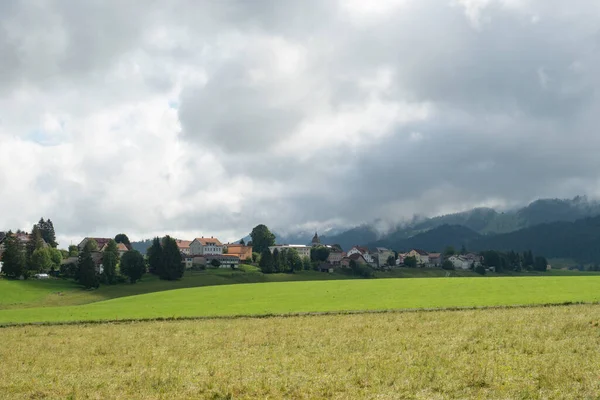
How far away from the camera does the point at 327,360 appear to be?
3016 centimetres

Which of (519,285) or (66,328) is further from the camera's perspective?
(519,285)

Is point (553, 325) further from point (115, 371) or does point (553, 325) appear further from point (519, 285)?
point (519, 285)

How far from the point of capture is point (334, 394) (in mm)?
22828

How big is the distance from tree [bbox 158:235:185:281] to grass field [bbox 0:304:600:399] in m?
122

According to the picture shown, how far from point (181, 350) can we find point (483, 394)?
70.0 ft

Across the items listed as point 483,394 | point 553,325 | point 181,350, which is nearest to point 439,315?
point 553,325

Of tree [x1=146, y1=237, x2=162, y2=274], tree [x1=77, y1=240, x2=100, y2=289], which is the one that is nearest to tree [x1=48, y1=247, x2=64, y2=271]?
tree [x1=146, y1=237, x2=162, y2=274]

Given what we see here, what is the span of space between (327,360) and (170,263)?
14640 cm

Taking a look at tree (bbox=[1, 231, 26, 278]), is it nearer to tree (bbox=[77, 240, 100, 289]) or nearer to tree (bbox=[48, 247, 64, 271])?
tree (bbox=[77, 240, 100, 289])

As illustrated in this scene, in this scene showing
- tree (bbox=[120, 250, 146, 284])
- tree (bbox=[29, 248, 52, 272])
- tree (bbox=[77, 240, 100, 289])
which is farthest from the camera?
tree (bbox=[120, 250, 146, 284])

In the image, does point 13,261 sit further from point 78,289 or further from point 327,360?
point 327,360

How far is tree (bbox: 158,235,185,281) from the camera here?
169 metres

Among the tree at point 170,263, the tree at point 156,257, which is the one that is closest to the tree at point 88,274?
the tree at point 170,263

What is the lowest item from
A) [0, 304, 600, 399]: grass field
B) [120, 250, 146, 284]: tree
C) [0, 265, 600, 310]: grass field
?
[0, 265, 600, 310]: grass field
